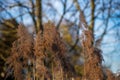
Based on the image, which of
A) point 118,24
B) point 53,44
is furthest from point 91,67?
point 118,24

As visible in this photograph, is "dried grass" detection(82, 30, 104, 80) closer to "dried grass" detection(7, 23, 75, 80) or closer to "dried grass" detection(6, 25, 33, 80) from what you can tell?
"dried grass" detection(7, 23, 75, 80)

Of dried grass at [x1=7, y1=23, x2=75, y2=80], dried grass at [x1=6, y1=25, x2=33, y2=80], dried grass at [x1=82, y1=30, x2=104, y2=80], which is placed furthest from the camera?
dried grass at [x1=6, y1=25, x2=33, y2=80]

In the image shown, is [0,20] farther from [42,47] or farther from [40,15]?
[42,47]

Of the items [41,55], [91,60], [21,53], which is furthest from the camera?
[21,53]

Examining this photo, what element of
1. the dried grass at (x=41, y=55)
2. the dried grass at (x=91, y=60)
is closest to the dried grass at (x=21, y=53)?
the dried grass at (x=41, y=55)

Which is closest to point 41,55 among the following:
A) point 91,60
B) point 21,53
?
point 21,53

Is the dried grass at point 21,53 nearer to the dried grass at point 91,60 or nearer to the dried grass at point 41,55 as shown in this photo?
the dried grass at point 41,55

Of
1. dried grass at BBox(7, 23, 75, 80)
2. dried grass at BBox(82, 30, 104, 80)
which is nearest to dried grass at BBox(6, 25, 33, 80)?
dried grass at BBox(7, 23, 75, 80)

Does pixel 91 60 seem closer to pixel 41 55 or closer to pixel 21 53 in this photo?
pixel 41 55

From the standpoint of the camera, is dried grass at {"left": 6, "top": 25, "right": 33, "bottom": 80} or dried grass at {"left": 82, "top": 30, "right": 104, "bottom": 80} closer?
dried grass at {"left": 82, "top": 30, "right": 104, "bottom": 80}

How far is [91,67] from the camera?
5.62 metres

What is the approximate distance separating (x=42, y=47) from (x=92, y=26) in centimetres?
912

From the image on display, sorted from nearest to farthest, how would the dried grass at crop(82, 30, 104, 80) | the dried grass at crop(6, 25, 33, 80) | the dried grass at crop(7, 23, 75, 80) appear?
the dried grass at crop(82, 30, 104, 80) < the dried grass at crop(7, 23, 75, 80) < the dried grass at crop(6, 25, 33, 80)

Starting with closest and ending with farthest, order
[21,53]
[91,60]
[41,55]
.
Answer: [91,60], [41,55], [21,53]
